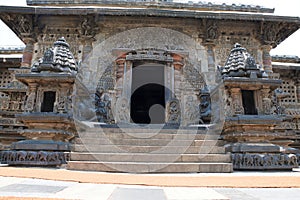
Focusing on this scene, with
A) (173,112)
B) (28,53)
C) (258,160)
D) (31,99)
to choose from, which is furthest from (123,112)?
(28,53)

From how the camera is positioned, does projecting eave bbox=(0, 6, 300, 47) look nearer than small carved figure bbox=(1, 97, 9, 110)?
No

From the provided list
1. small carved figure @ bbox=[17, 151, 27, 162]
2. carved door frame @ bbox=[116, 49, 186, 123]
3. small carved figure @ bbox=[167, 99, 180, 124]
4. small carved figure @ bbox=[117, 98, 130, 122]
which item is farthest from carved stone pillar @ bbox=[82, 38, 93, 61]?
small carved figure @ bbox=[17, 151, 27, 162]

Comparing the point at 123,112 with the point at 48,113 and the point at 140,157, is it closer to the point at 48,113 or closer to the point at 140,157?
the point at 48,113

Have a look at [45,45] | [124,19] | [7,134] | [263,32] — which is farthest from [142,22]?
[7,134]

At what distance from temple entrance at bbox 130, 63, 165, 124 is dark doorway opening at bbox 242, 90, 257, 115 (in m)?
6.47

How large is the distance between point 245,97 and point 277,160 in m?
1.51

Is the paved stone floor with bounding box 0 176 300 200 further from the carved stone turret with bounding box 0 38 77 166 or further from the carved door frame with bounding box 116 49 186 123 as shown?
the carved door frame with bounding box 116 49 186 123

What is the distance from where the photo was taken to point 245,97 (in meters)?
5.20

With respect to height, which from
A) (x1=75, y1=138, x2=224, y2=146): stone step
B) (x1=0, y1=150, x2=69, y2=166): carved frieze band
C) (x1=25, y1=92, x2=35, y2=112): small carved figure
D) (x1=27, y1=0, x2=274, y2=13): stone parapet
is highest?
(x1=27, y1=0, x2=274, y2=13): stone parapet

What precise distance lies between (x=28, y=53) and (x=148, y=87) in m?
6.29

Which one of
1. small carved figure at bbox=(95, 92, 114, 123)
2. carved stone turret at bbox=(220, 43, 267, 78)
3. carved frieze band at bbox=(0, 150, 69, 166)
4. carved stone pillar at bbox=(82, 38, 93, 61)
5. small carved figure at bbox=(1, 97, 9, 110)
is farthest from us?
carved stone pillar at bbox=(82, 38, 93, 61)

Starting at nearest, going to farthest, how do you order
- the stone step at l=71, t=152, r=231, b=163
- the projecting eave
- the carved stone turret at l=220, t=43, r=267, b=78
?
the stone step at l=71, t=152, r=231, b=163
the carved stone turret at l=220, t=43, r=267, b=78
the projecting eave

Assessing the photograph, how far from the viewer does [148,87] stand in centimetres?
1309

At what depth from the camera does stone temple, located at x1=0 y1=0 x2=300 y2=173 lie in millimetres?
4293
